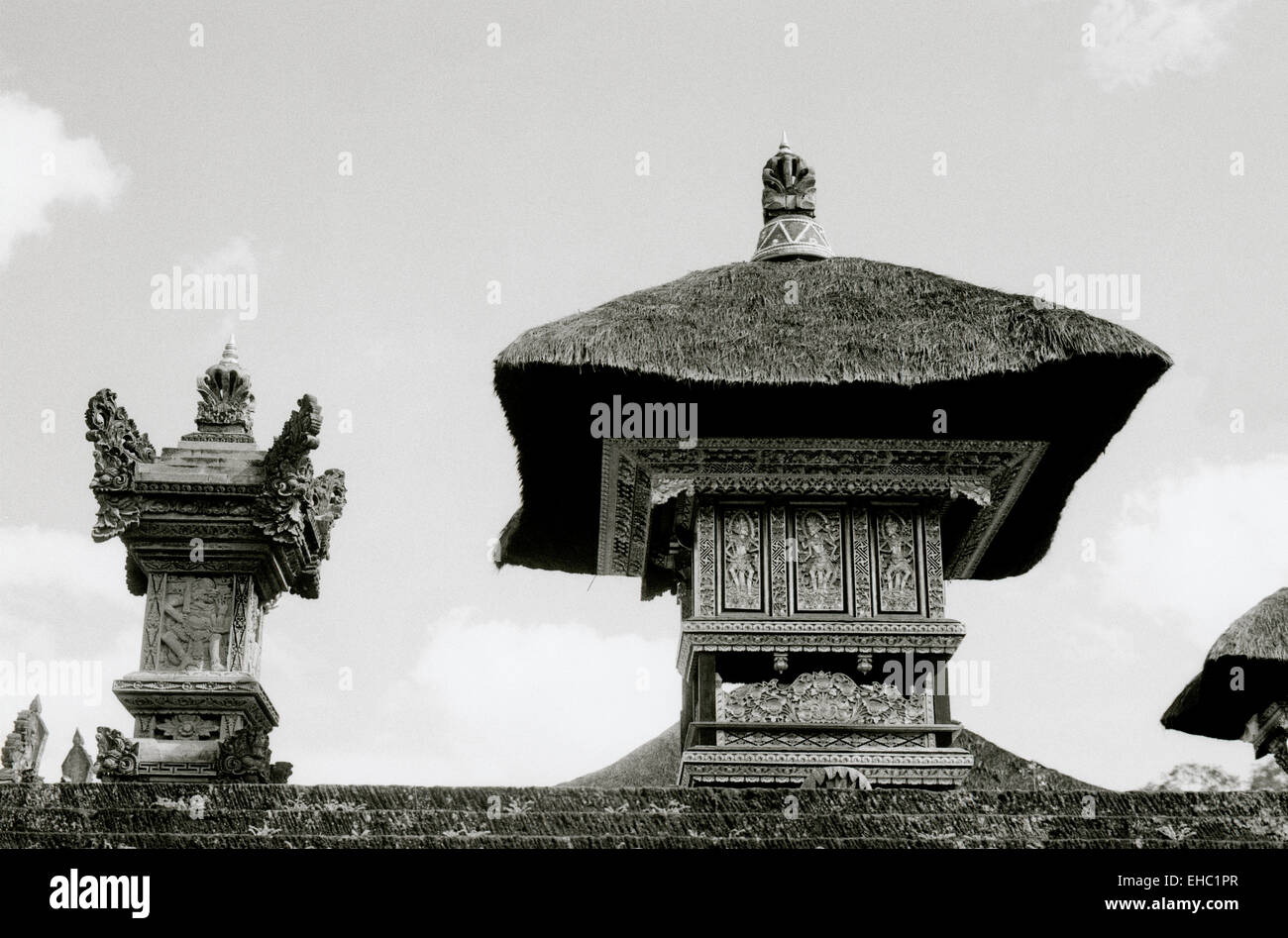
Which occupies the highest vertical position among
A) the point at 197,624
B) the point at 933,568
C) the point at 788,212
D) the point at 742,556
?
the point at 788,212

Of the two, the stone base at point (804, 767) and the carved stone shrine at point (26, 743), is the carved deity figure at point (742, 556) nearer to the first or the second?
the stone base at point (804, 767)

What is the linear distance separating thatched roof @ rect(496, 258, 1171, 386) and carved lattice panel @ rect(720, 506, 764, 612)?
4.59 feet

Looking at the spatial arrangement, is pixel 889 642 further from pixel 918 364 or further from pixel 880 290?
pixel 880 290

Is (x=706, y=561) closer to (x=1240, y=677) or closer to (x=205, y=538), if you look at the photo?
(x=205, y=538)

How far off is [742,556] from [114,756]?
17.5 feet

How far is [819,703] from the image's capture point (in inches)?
529

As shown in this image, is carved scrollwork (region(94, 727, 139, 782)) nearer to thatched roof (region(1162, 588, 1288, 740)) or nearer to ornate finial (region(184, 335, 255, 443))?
ornate finial (region(184, 335, 255, 443))

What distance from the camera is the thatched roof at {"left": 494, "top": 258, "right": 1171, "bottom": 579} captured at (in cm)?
1324

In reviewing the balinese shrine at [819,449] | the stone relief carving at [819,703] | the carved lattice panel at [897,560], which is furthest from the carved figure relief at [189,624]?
the carved lattice panel at [897,560]

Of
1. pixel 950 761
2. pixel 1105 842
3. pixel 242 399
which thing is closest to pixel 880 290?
pixel 950 761

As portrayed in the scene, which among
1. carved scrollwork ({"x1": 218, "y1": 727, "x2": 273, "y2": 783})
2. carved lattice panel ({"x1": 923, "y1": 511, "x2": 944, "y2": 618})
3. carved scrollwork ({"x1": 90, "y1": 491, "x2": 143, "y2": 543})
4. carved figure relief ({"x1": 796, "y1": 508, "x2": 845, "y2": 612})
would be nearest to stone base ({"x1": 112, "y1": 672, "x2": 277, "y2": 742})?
carved scrollwork ({"x1": 218, "y1": 727, "x2": 273, "y2": 783})

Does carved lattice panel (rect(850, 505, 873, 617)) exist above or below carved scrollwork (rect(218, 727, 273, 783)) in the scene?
above

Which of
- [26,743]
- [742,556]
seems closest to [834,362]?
[742,556]

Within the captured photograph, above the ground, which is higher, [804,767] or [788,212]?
[788,212]
